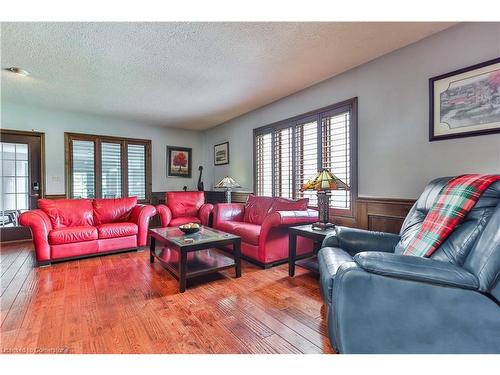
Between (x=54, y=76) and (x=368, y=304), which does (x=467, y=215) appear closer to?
(x=368, y=304)

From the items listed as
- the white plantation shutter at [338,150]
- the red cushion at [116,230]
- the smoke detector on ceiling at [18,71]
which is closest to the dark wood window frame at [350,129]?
the white plantation shutter at [338,150]

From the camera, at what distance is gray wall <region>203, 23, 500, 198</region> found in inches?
81.0

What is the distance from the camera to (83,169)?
4992 mm

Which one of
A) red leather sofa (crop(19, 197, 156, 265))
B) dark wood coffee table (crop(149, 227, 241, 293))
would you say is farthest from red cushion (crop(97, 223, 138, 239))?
dark wood coffee table (crop(149, 227, 241, 293))

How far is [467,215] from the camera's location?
1431 mm

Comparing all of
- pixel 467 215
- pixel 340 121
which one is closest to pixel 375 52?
pixel 340 121

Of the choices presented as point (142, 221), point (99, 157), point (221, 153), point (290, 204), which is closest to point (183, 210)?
point (142, 221)

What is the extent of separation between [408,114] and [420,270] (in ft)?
6.30

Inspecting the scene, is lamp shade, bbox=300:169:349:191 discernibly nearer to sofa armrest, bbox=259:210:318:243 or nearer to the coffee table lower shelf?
sofa armrest, bbox=259:210:318:243

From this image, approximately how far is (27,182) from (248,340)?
16.9 ft

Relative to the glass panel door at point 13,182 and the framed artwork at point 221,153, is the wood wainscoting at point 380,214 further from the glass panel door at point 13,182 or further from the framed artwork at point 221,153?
the glass panel door at point 13,182

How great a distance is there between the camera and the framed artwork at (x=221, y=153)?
5.48 metres

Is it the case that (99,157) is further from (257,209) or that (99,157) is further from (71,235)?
(257,209)
